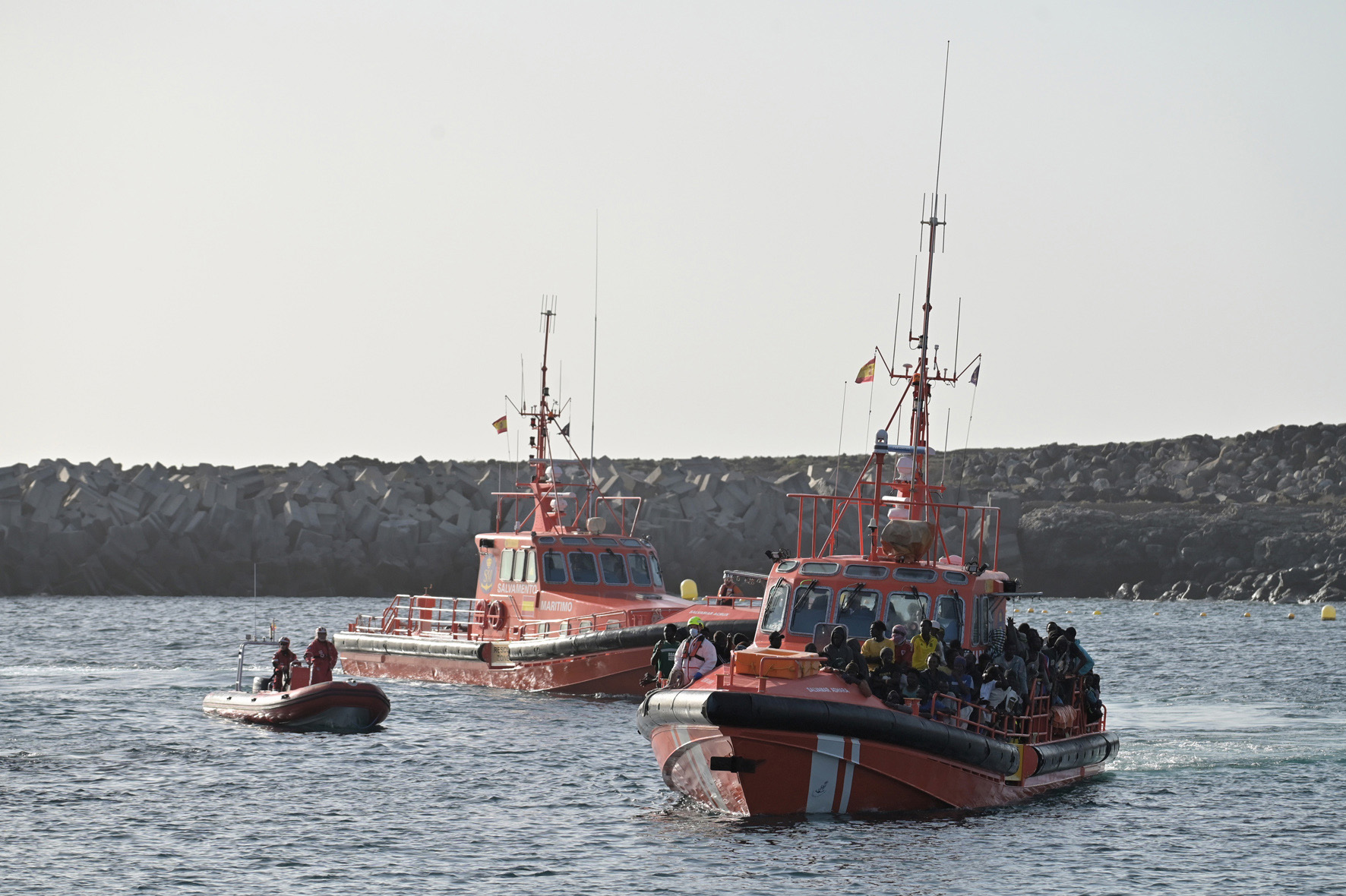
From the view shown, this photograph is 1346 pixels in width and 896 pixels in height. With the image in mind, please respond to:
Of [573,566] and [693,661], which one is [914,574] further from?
[573,566]

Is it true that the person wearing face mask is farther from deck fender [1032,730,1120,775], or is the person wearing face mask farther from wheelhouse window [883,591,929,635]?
deck fender [1032,730,1120,775]

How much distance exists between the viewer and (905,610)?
20.5 meters

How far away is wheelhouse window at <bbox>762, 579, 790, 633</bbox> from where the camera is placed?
20594 millimetres

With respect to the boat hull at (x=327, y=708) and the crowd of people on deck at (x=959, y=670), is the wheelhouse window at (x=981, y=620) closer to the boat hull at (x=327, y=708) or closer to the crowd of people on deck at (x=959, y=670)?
the crowd of people on deck at (x=959, y=670)

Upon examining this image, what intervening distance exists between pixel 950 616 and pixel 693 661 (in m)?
3.42

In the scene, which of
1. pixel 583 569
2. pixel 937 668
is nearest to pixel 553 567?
pixel 583 569

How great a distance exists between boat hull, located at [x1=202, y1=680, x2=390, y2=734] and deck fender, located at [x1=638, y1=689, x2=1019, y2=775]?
977 cm

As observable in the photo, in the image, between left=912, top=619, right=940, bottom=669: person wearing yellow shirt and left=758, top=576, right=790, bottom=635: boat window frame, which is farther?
left=758, top=576, right=790, bottom=635: boat window frame

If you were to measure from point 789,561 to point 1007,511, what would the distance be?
235 feet

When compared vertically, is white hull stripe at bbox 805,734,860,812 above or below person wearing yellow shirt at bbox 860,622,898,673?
below

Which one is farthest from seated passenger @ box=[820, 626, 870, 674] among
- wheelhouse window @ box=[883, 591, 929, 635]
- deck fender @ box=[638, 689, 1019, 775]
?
wheelhouse window @ box=[883, 591, 929, 635]

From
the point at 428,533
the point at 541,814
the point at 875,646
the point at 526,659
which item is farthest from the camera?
the point at 428,533

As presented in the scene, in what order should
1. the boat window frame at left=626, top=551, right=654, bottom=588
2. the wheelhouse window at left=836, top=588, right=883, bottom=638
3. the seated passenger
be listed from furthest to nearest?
the boat window frame at left=626, top=551, right=654, bottom=588
the wheelhouse window at left=836, top=588, right=883, bottom=638
the seated passenger

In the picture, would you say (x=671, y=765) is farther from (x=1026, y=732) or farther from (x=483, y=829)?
(x=1026, y=732)
